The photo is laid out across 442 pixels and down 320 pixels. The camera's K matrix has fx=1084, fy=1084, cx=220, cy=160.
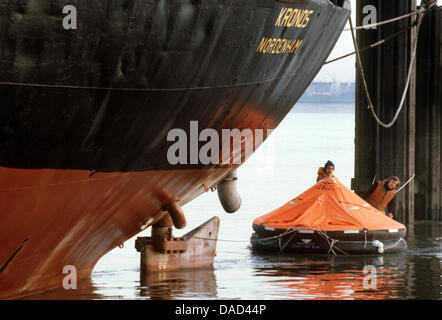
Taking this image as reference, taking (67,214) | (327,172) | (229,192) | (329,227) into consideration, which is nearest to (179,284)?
(229,192)

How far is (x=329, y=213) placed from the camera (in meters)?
16.9

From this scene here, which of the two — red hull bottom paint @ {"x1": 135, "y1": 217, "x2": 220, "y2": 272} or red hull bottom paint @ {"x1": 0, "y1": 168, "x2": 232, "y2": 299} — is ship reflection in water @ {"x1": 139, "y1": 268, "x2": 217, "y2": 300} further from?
red hull bottom paint @ {"x1": 0, "y1": 168, "x2": 232, "y2": 299}

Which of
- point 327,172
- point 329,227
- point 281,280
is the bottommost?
point 281,280

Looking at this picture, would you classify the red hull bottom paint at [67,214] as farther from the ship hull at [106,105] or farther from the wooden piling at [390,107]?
the wooden piling at [390,107]

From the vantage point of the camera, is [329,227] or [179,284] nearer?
[179,284]

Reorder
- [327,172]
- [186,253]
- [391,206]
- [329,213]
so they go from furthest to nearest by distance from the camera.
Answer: [391,206]
[327,172]
[329,213]
[186,253]

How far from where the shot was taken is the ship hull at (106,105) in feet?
33.2

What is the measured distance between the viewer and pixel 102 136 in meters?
11.0

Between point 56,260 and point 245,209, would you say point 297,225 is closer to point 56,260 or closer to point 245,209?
point 56,260

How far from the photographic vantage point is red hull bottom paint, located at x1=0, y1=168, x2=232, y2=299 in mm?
10656

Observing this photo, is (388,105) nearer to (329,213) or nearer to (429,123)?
(429,123)

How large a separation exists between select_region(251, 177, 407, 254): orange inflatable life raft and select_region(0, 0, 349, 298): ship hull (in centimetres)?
386

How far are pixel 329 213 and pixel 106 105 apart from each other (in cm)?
691

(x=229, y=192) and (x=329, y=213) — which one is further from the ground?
(x=229, y=192)
